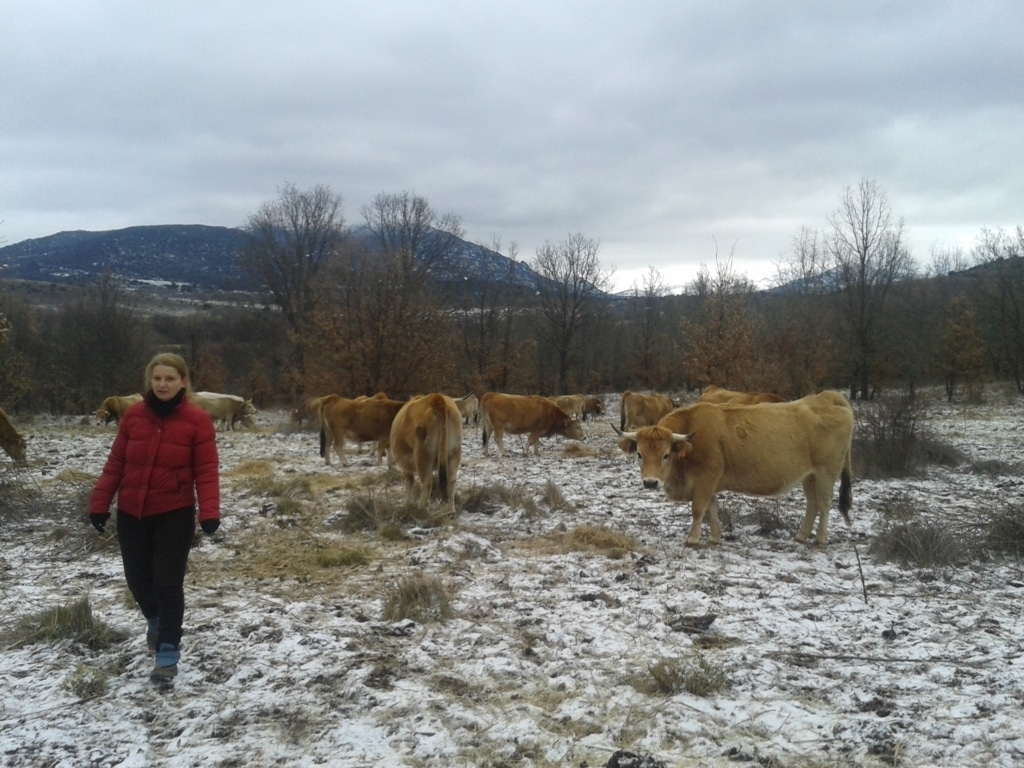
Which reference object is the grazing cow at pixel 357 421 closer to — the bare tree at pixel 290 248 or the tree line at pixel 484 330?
the tree line at pixel 484 330

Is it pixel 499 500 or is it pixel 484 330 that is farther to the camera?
pixel 484 330

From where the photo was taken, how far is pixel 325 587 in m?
6.36

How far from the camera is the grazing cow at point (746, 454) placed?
26.3 ft

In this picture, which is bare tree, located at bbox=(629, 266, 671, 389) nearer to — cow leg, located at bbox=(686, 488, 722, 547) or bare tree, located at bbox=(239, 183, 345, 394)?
bare tree, located at bbox=(239, 183, 345, 394)

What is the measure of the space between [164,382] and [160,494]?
71cm

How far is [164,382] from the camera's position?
14.5 feet

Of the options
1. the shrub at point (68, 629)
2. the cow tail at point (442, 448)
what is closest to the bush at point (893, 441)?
the cow tail at point (442, 448)

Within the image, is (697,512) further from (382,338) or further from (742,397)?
(382,338)

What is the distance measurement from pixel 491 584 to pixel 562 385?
1676 inches

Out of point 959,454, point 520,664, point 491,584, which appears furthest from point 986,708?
point 959,454

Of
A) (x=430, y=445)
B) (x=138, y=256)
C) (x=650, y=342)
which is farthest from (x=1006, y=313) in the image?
(x=138, y=256)

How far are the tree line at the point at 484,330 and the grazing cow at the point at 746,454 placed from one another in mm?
9008

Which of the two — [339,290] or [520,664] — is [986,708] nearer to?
[520,664]

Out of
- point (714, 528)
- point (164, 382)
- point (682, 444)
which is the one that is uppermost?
point (164, 382)
